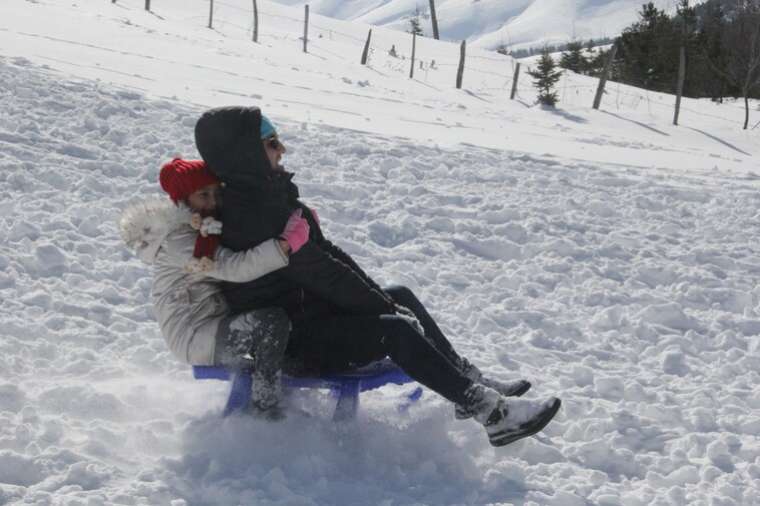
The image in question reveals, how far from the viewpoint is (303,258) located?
12.1 feet

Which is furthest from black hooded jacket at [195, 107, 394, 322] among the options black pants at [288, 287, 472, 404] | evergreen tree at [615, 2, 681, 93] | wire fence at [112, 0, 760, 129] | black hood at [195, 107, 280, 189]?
evergreen tree at [615, 2, 681, 93]

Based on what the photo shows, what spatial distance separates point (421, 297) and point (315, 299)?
6.65 ft

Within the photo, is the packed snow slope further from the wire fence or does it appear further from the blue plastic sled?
the wire fence

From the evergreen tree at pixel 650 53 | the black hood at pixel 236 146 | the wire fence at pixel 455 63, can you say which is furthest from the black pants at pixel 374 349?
the evergreen tree at pixel 650 53

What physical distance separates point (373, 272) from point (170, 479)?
292cm

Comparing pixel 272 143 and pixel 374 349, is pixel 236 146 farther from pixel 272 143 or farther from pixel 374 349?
pixel 374 349

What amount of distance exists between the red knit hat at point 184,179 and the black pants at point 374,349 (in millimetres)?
706

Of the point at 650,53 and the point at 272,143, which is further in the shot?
the point at 650,53

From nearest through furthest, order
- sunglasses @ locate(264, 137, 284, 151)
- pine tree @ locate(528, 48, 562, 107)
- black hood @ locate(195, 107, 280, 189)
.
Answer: black hood @ locate(195, 107, 280, 189) < sunglasses @ locate(264, 137, 284, 151) < pine tree @ locate(528, 48, 562, 107)

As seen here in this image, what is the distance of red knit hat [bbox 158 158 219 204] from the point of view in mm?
3721

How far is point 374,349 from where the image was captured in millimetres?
3742

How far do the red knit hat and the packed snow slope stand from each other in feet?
3.19

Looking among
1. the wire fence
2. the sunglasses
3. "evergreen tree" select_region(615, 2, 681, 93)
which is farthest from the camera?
"evergreen tree" select_region(615, 2, 681, 93)

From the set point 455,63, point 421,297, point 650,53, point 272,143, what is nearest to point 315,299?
point 272,143
